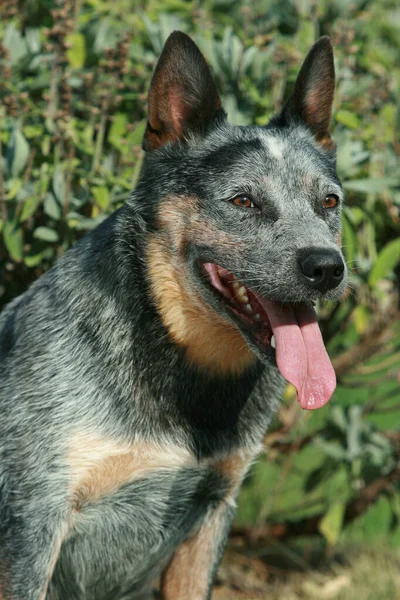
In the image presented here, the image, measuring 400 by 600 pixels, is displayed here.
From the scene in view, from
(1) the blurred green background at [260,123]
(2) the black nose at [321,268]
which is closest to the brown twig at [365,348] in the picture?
(1) the blurred green background at [260,123]

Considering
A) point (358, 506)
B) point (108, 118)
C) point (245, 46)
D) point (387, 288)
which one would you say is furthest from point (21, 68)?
point (358, 506)

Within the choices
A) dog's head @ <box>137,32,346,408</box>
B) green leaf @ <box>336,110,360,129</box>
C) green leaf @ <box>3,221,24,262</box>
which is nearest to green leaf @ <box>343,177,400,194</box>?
green leaf @ <box>336,110,360,129</box>

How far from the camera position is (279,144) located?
3.29 m

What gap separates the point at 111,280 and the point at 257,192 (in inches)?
24.1

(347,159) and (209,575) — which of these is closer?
(209,575)

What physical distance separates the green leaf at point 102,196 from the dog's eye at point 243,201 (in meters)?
1.01

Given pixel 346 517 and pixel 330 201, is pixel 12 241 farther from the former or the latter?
pixel 346 517

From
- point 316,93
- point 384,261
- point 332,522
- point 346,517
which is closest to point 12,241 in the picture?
point 316,93

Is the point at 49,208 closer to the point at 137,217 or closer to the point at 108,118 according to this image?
the point at 108,118

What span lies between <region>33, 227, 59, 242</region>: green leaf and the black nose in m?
1.51

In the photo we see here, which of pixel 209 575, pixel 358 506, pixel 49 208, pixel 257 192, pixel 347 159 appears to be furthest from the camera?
pixel 358 506

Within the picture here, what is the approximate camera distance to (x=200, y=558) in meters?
3.65

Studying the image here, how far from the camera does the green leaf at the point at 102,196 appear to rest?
4004 millimetres

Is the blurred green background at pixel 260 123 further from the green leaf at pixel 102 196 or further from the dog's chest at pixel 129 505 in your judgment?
the dog's chest at pixel 129 505
